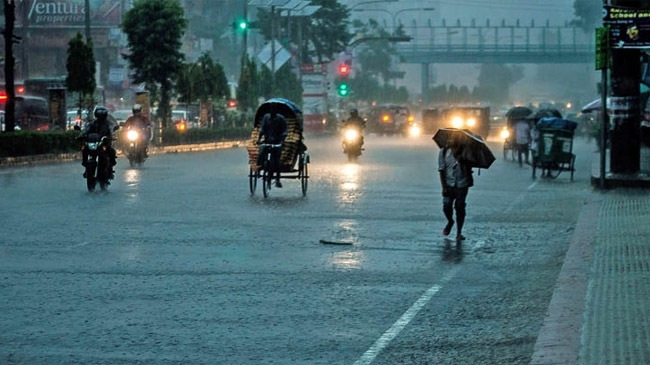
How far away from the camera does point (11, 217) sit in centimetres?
2008

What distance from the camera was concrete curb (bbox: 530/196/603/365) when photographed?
28.4 feet

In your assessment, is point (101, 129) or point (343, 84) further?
point (343, 84)

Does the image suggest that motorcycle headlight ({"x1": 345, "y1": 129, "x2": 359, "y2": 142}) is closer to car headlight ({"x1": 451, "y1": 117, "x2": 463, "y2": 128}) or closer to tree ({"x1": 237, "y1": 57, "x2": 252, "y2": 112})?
tree ({"x1": 237, "y1": 57, "x2": 252, "y2": 112})

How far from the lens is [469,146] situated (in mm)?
17578

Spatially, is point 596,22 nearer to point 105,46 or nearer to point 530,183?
point 105,46

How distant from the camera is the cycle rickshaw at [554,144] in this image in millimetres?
32469

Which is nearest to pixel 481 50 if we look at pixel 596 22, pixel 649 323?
pixel 596 22

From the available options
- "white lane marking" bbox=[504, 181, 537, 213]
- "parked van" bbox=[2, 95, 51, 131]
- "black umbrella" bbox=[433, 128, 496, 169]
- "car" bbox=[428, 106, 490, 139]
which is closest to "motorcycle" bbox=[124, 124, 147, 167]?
"white lane marking" bbox=[504, 181, 537, 213]

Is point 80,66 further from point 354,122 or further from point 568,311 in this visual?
point 568,311

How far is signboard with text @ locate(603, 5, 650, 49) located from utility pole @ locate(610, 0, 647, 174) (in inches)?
103

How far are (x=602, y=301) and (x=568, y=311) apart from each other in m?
0.50

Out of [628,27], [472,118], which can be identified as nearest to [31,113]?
[472,118]

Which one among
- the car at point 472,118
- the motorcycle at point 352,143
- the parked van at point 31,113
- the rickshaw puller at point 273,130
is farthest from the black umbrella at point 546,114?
Answer: the car at point 472,118

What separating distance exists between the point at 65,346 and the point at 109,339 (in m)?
0.37
